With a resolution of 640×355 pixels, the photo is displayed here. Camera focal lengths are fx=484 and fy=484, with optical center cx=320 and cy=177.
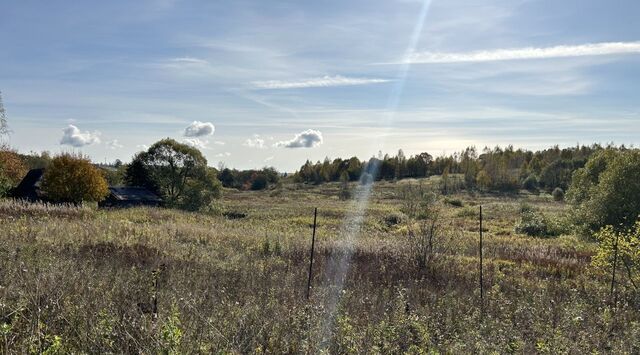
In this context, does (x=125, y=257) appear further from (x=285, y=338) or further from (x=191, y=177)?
(x=191, y=177)

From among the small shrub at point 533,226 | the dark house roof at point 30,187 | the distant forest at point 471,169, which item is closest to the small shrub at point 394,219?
the small shrub at point 533,226

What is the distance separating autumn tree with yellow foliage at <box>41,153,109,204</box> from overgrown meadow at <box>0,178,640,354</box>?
16272 mm

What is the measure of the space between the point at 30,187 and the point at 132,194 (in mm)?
7249

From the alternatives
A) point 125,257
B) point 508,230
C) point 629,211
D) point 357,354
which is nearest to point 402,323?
point 357,354

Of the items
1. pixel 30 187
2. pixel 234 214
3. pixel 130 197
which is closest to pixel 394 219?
pixel 234 214

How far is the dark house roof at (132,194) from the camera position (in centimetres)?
3757

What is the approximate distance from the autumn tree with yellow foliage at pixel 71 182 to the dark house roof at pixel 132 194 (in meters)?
4.75

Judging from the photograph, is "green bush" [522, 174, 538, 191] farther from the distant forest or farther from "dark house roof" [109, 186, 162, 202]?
"dark house roof" [109, 186, 162, 202]

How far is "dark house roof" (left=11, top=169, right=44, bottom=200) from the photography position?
118 ft

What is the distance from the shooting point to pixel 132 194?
38844 mm

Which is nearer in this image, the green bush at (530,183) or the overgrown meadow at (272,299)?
the overgrown meadow at (272,299)

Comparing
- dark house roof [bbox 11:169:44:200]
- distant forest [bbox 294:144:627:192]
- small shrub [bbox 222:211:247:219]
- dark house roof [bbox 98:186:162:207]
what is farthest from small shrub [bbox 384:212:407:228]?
distant forest [bbox 294:144:627:192]

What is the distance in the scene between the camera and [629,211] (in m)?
25.0

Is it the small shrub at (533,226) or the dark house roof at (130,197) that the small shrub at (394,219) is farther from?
the dark house roof at (130,197)
